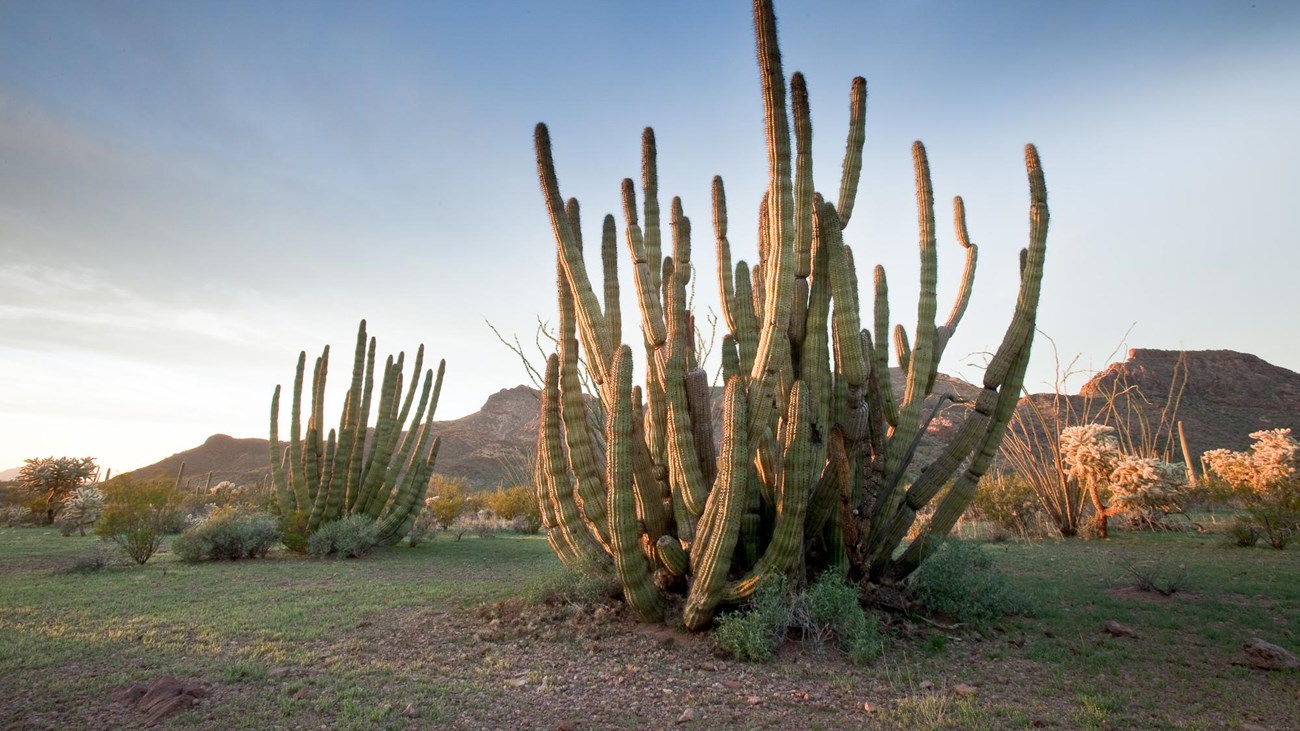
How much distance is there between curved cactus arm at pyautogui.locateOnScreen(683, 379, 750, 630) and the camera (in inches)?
220

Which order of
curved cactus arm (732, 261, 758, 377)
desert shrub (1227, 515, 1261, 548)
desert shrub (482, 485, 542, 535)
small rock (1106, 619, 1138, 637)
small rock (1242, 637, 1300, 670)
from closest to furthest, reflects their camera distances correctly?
small rock (1242, 637, 1300, 670), small rock (1106, 619, 1138, 637), curved cactus arm (732, 261, 758, 377), desert shrub (1227, 515, 1261, 548), desert shrub (482, 485, 542, 535)

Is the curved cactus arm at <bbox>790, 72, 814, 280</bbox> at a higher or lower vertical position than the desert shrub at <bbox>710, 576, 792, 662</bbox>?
higher

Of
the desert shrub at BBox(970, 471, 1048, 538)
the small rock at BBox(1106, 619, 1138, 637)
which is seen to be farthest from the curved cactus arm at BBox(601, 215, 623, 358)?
the desert shrub at BBox(970, 471, 1048, 538)

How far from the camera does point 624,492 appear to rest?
6.05 metres

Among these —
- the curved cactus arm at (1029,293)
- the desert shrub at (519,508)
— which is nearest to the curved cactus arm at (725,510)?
the curved cactus arm at (1029,293)

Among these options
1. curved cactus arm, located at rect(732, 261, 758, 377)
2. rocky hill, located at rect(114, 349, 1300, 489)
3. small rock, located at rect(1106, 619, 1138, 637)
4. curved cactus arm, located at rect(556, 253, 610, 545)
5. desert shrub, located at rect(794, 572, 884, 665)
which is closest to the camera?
desert shrub, located at rect(794, 572, 884, 665)

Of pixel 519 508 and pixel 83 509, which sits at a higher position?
pixel 83 509

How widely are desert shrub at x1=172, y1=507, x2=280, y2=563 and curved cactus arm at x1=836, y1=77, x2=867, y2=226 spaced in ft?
39.3

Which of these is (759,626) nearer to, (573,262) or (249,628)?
(573,262)

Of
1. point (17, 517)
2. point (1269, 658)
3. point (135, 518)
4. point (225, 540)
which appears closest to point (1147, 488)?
point (1269, 658)

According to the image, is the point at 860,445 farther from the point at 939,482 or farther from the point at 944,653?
the point at 944,653

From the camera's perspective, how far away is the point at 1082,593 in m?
8.13

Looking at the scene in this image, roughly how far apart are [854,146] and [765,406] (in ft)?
9.77

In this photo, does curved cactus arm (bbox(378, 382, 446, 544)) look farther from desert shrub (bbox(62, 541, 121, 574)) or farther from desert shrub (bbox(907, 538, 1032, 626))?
desert shrub (bbox(907, 538, 1032, 626))
